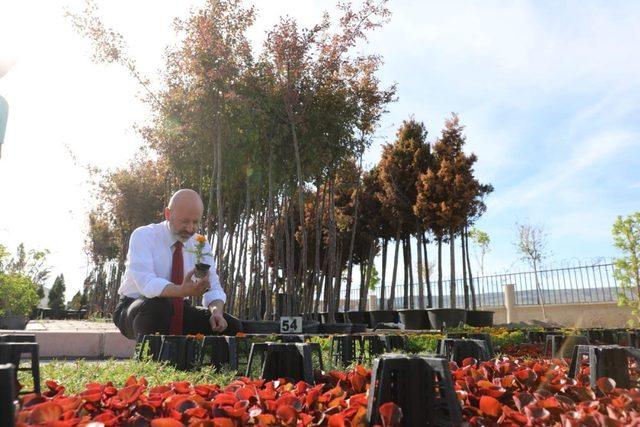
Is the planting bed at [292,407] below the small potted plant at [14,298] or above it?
below

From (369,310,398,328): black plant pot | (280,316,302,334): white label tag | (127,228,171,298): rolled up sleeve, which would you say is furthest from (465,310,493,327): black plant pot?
(127,228,171,298): rolled up sleeve

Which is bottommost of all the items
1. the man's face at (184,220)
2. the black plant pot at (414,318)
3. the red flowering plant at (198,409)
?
the red flowering plant at (198,409)

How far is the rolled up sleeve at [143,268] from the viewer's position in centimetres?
285

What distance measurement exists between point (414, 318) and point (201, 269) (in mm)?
9398

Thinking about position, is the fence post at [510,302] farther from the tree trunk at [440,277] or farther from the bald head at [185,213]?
the bald head at [185,213]

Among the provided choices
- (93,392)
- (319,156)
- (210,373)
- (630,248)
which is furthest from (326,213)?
(93,392)

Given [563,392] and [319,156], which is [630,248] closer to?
[319,156]

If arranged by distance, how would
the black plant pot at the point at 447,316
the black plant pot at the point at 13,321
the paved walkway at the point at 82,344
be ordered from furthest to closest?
the black plant pot at the point at 13,321, the black plant pot at the point at 447,316, the paved walkway at the point at 82,344

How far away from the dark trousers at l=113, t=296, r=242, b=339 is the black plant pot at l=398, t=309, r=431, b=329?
8.65 m

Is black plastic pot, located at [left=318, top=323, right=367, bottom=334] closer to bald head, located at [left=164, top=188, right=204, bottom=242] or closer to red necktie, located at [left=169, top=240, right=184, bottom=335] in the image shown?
red necktie, located at [left=169, top=240, right=184, bottom=335]

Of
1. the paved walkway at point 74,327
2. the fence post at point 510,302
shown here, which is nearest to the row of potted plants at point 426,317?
the paved walkway at point 74,327

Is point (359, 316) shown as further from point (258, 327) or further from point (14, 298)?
point (14, 298)

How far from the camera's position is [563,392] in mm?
1168

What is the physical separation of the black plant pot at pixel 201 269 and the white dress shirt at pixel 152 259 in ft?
0.79
